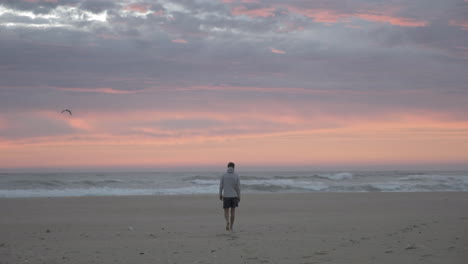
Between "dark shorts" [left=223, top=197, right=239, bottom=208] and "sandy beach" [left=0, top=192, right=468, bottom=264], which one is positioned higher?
"dark shorts" [left=223, top=197, right=239, bottom=208]

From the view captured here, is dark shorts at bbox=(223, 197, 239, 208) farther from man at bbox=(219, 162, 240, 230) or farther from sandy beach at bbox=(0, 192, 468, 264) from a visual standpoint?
sandy beach at bbox=(0, 192, 468, 264)

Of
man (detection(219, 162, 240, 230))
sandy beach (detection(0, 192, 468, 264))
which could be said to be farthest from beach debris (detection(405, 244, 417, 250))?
man (detection(219, 162, 240, 230))

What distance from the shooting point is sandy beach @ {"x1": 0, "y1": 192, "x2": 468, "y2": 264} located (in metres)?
7.34

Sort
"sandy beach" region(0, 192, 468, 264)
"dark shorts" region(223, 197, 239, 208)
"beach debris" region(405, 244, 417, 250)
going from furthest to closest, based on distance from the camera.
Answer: "dark shorts" region(223, 197, 239, 208) → "beach debris" region(405, 244, 417, 250) → "sandy beach" region(0, 192, 468, 264)

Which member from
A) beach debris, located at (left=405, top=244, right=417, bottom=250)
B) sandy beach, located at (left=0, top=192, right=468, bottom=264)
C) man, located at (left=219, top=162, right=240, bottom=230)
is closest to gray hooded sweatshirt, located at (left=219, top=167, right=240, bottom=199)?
man, located at (left=219, top=162, right=240, bottom=230)

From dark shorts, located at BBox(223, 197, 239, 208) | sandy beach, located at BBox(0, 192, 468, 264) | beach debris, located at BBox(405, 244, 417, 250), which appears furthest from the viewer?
dark shorts, located at BBox(223, 197, 239, 208)

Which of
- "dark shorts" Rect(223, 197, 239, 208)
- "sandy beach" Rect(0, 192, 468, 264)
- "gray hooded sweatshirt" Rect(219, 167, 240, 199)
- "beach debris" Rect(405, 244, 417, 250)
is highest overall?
"gray hooded sweatshirt" Rect(219, 167, 240, 199)

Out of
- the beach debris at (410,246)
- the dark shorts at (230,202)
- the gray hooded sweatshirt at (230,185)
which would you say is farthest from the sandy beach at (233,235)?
the gray hooded sweatshirt at (230,185)

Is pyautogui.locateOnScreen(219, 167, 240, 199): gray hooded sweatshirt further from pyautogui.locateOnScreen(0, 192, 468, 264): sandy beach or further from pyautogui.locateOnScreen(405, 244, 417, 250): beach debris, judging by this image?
pyautogui.locateOnScreen(405, 244, 417, 250): beach debris

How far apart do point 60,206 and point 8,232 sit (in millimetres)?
6612

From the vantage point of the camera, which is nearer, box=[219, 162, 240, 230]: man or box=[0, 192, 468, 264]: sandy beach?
box=[0, 192, 468, 264]: sandy beach

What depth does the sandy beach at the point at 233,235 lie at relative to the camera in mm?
7340

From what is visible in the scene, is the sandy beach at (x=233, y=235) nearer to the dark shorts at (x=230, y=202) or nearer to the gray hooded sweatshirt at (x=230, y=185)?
the dark shorts at (x=230, y=202)

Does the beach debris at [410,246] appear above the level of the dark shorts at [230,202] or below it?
below
